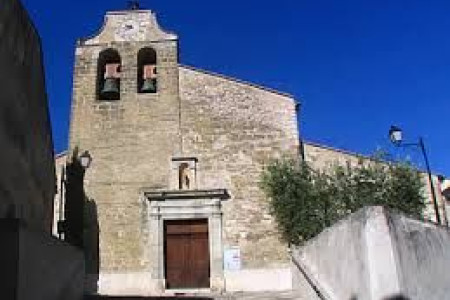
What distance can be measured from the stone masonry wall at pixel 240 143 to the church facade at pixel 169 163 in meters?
0.03

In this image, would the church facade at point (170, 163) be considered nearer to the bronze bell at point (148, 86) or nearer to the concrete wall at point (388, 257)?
the bronze bell at point (148, 86)

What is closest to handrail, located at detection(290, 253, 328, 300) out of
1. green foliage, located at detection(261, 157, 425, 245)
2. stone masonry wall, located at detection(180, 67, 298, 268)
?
green foliage, located at detection(261, 157, 425, 245)

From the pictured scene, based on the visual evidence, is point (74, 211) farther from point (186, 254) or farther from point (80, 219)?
point (186, 254)

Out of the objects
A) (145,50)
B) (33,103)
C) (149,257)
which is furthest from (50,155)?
(145,50)

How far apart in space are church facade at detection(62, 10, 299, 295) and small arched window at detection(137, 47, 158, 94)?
1.6 inches

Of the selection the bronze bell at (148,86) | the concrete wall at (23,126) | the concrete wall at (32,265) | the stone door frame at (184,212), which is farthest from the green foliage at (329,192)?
the concrete wall at (32,265)

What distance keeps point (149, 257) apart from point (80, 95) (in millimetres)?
5028

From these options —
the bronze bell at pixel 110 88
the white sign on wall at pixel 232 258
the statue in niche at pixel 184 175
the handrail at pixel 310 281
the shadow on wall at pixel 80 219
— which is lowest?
the handrail at pixel 310 281

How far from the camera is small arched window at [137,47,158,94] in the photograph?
17.4 meters

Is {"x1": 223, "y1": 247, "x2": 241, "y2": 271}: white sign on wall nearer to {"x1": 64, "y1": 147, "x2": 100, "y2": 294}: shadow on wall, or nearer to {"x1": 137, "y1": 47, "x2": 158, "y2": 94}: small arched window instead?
{"x1": 64, "y1": 147, "x2": 100, "y2": 294}: shadow on wall

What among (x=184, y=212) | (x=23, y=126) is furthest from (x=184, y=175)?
(x=23, y=126)

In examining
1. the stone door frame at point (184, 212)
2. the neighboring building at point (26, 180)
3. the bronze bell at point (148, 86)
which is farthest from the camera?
the bronze bell at point (148, 86)

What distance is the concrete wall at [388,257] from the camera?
6.33 m

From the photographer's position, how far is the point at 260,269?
15.3m
